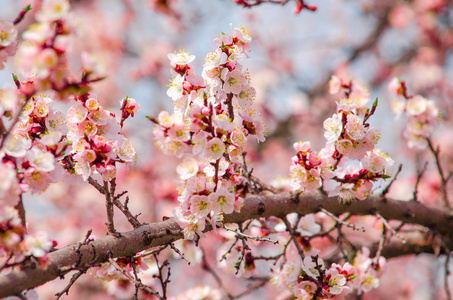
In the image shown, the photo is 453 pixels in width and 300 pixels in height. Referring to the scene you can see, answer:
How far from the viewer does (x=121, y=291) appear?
2689 mm

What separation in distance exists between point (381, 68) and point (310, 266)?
640 cm

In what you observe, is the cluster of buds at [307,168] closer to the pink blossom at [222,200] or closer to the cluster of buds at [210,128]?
the cluster of buds at [210,128]

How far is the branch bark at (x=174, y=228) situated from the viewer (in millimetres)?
1343

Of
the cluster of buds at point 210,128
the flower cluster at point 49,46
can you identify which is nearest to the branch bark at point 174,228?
the cluster of buds at point 210,128

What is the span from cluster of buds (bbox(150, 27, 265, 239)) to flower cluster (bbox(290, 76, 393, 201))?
0.28 m

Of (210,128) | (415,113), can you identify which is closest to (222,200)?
(210,128)

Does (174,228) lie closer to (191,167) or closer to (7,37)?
(191,167)

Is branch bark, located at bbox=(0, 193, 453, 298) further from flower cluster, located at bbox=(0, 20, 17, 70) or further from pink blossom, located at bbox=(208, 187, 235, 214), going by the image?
flower cluster, located at bbox=(0, 20, 17, 70)

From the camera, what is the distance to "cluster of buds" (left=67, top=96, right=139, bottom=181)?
1.56 meters

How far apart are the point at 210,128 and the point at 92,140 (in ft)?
1.77

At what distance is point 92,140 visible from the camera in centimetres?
161

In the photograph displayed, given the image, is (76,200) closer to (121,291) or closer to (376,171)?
(121,291)

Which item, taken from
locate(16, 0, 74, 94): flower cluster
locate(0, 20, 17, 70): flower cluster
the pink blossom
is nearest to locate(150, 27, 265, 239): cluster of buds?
the pink blossom

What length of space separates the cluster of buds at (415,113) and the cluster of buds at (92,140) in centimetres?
212
